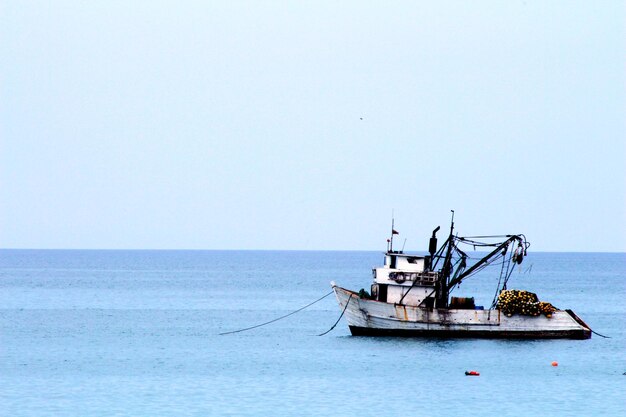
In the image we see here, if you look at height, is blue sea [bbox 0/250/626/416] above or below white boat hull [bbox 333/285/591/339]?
below

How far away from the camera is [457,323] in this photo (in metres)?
52.4

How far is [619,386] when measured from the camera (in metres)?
43.2

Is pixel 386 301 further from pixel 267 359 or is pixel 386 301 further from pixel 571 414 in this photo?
pixel 571 414

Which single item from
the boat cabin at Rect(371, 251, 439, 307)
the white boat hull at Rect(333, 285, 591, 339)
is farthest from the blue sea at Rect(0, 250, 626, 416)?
the boat cabin at Rect(371, 251, 439, 307)

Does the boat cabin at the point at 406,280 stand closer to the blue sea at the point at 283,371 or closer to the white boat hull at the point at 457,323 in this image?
the white boat hull at the point at 457,323

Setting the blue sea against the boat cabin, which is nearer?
the blue sea

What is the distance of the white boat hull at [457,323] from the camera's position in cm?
5216

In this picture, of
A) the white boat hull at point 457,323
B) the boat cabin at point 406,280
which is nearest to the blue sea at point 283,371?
the white boat hull at point 457,323

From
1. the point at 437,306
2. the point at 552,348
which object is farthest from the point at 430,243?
the point at 552,348

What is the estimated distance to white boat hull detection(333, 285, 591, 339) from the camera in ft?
171

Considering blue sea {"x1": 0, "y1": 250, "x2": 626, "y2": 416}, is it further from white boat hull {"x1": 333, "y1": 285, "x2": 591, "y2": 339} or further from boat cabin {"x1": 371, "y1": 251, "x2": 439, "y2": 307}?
boat cabin {"x1": 371, "y1": 251, "x2": 439, "y2": 307}

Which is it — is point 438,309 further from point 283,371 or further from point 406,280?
point 283,371

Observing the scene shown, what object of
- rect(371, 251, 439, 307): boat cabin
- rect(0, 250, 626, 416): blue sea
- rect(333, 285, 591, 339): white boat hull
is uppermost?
rect(371, 251, 439, 307): boat cabin

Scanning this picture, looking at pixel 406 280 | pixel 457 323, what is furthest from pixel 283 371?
pixel 457 323
